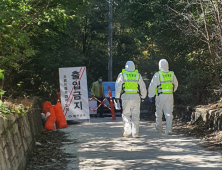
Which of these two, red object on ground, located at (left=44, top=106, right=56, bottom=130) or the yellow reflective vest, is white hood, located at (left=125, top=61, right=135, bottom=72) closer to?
the yellow reflective vest

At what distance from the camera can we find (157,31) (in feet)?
56.3

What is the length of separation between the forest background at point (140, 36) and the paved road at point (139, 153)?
2584 millimetres

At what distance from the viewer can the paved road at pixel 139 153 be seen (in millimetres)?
7125

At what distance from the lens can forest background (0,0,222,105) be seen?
9.59m

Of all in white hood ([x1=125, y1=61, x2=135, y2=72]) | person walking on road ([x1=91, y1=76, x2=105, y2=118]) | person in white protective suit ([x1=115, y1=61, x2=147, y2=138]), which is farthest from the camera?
person walking on road ([x1=91, y1=76, x2=105, y2=118])

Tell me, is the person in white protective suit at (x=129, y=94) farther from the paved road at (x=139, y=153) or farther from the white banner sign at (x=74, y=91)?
the white banner sign at (x=74, y=91)

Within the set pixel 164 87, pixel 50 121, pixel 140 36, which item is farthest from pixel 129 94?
pixel 140 36

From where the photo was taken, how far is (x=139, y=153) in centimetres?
831

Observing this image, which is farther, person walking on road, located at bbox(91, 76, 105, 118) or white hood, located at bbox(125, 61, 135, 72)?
person walking on road, located at bbox(91, 76, 105, 118)

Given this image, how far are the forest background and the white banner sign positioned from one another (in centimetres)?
108

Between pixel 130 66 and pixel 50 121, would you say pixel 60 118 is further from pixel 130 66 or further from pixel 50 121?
pixel 130 66

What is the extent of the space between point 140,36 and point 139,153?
11.6 m

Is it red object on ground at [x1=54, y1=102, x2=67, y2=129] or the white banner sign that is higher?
the white banner sign

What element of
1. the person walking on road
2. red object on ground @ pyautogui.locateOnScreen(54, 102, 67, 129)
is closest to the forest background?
red object on ground @ pyautogui.locateOnScreen(54, 102, 67, 129)
